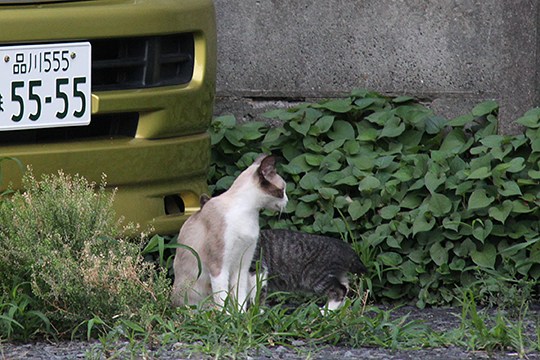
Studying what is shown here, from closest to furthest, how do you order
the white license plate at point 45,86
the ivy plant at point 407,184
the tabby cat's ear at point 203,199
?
the white license plate at point 45,86 < the tabby cat's ear at point 203,199 < the ivy plant at point 407,184

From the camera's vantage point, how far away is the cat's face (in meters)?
4.91

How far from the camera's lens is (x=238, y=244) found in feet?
15.8

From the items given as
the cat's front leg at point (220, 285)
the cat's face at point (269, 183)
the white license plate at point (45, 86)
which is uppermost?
the white license plate at point (45, 86)

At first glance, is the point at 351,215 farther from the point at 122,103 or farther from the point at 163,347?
the point at 163,347

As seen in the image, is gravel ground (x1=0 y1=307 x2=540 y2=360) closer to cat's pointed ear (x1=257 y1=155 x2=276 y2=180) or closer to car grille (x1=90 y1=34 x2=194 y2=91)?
cat's pointed ear (x1=257 y1=155 x2=276 y2=180)

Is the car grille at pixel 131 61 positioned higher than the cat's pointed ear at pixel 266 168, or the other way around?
the car grille at pixel 131 61

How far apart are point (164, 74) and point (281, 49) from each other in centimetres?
160

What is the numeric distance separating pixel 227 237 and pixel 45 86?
918mm

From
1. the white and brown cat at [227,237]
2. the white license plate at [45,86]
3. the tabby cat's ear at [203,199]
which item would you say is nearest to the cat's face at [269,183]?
the white and brown cat at [227,237]

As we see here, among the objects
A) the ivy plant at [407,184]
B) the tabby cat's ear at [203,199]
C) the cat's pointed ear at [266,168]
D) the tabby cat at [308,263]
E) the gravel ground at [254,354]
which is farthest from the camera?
the ivy plant at [407,184]

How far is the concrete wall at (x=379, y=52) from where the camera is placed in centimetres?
618

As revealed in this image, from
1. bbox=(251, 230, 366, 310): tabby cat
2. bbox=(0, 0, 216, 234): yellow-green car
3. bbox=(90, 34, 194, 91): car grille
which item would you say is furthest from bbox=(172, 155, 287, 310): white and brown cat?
bbox=(90, 34, 194, 91): car grille

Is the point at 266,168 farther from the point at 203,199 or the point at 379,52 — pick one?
the point at 379,52

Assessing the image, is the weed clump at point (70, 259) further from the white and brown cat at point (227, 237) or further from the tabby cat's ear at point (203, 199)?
the tabby cat's ear at point (203, 199)
